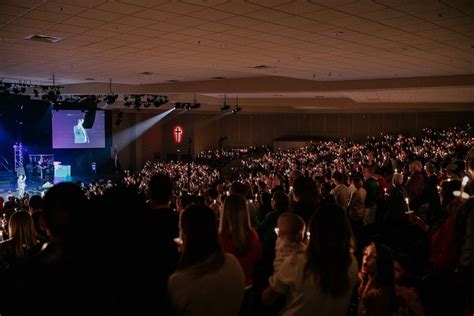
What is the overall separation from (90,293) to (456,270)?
8.94ft

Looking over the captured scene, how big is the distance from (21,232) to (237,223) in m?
2.24

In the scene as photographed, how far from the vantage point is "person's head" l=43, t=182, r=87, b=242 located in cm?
167

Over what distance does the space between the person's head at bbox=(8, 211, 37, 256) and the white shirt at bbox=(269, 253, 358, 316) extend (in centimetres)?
276

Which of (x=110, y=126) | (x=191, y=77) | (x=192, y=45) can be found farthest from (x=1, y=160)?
(x=192, y=45)

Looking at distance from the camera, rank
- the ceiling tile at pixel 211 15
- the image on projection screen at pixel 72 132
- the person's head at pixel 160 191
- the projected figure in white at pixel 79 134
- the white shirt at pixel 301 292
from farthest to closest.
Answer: the projected figure in white at pixel 79 134 → the image on projection screen at pixel 72 132 → the ceiling tile at pixel 211 15 → the person's head at pixel 160 191 → the white shirt at pixel 301 292

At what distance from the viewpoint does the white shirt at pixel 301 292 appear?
2.04m

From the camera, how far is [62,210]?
1725 mm

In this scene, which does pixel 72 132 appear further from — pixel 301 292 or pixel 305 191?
pixel 301 292

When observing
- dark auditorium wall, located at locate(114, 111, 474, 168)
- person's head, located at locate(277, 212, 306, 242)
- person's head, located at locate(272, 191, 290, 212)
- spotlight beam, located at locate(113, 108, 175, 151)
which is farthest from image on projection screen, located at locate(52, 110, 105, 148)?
person's head, located at locate(277, 212, 306, 242)

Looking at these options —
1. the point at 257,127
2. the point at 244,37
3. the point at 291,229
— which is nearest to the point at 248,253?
the point at 291,229

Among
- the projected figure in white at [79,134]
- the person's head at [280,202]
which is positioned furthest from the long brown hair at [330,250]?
the projected figure in white at [79,134]

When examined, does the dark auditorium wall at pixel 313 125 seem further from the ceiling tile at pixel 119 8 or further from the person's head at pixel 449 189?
the ceiling tile at pixel 119 8

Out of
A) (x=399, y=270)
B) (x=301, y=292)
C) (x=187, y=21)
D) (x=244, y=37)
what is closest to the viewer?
(x=301, y=292)

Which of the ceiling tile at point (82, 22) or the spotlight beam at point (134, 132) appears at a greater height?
the ceiling tile at point (82, 22)
